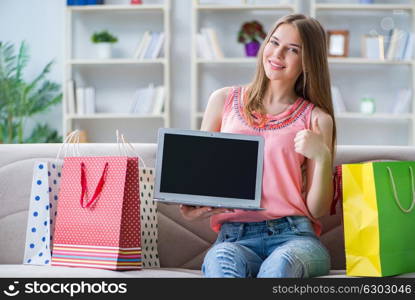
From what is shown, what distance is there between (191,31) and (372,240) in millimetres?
4045

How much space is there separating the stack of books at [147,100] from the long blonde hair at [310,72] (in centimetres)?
339

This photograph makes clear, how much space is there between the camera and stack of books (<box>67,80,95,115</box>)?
5.61 m

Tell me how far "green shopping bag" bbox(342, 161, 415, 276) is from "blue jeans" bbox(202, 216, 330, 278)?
0.37ft

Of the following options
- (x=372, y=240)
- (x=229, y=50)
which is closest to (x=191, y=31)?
(x=229, y=50)

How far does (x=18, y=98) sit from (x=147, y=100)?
3.29 ft

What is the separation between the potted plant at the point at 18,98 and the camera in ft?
18.3

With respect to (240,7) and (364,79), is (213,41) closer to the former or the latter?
(240,7)

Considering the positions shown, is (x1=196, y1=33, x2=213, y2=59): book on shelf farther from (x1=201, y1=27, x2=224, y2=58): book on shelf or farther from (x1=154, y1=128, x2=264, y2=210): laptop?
(x1=154, y1=128, x2=264, y2=210): laptop

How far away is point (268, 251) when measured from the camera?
201 centimetres

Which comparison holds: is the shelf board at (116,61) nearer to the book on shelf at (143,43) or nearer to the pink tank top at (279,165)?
the book on shelf at (143,43)

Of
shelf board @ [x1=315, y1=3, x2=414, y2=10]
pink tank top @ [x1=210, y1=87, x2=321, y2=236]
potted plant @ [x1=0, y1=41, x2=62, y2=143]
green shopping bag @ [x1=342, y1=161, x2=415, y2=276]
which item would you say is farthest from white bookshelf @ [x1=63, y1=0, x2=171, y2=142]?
green shopping bag @ [x1=342, y1=161, x2=415, y2=276]

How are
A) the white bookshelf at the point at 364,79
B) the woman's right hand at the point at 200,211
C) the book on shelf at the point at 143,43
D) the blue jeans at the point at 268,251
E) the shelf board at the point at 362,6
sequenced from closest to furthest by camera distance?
the blue jeans at the point at 268,251 < the woman's right hand at the point at 200,211 < the shelf board at the point at 362,6 < the book on shelf at the point at 143,43 < the white bookshelf at the point at 364,79

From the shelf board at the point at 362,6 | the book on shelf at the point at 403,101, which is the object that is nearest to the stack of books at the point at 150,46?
the shelf board at the point at 362,6

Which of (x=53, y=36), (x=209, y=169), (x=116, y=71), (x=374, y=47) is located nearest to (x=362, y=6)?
(x=374, y=47)
